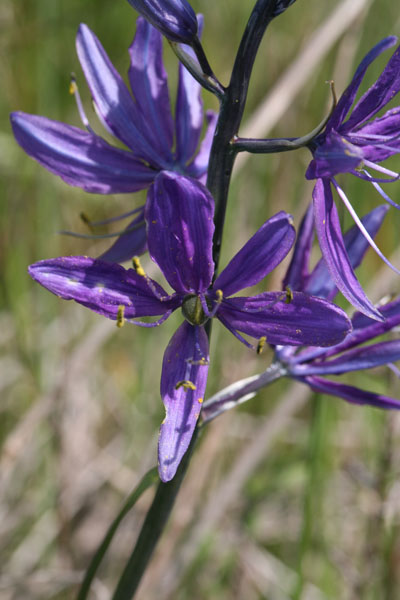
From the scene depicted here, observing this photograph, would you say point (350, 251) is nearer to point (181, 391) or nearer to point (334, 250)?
point (334, 250)

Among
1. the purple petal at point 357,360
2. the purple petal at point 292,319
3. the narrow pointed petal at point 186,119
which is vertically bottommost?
the purple petal at point 357,360

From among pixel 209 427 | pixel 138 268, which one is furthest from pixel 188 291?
pixel 209 427

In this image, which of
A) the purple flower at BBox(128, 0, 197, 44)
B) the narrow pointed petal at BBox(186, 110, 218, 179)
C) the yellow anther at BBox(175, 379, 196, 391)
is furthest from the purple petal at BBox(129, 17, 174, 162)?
the yellow anther at BBox(175, 379, 196, 391)

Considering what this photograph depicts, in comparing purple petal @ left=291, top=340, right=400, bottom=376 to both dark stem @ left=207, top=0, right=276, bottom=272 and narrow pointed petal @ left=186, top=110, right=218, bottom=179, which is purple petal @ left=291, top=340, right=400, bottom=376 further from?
narrow pointed petal @ left=186, top=110, right=218, bottom=179

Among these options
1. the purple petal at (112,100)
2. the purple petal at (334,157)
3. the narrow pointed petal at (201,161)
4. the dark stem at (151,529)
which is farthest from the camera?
Answer: the narrow pointed petal at (201,161)

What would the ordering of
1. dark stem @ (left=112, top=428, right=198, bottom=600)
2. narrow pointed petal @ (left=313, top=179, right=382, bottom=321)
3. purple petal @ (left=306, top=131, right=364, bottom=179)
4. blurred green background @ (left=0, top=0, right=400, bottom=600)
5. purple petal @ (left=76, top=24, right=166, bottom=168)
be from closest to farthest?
purple petal @ (left=306, top=131, right=364, bottom=179) → narrow pointed petal @ (left=313, top=179, right=382, bottom=321) → dark stem @ (left=112, top=428, right=198, bottom=600) → purple petal @ (left=76, top=24, right=166, bottom=168) → blurred green background @ (left=0, top=0, right=400, bottom=600)

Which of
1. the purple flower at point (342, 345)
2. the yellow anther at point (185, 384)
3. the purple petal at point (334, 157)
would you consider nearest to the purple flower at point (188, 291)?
the yellow anther at point (185, 384)

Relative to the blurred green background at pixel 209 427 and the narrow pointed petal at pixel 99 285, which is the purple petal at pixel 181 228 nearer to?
the narrow pointed petal at pixel 99 285
